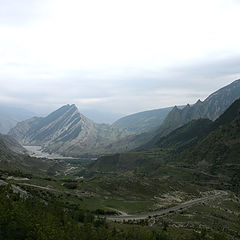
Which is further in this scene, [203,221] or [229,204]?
[229,204]

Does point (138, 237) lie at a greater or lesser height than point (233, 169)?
greater

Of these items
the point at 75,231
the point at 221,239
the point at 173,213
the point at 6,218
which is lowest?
the point at 173,213

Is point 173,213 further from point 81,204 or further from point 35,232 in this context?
point 35,232

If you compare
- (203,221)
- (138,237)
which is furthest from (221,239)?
(203,221)

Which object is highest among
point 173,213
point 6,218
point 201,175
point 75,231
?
point 6,218

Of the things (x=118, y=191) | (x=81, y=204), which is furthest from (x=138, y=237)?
(x=118, y=191)

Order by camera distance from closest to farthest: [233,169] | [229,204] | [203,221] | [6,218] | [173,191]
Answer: [6,218] < [203,221] < [229,204] < [173,191] < [233,169]

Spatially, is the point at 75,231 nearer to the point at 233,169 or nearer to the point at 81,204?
the point at 81,204

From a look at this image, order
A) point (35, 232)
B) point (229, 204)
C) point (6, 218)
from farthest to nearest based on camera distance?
point (229, 204) < point (6, 218) < point (35, 232)

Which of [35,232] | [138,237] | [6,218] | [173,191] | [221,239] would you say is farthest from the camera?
[173,191]
